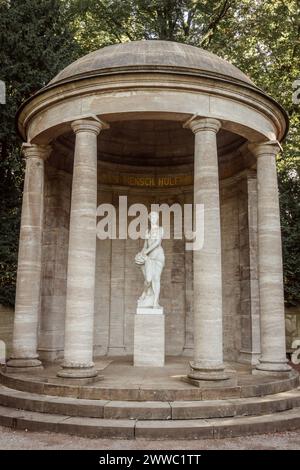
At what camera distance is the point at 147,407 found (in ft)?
28.7

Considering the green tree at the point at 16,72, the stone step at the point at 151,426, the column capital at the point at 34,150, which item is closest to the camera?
the stone step at the point at 151,426

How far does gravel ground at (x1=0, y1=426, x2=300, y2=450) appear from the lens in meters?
7.55

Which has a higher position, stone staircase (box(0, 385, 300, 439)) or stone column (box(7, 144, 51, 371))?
stone column (box(7, 144, 51, 371))

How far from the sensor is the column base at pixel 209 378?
32.1ft

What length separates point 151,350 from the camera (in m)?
13.0

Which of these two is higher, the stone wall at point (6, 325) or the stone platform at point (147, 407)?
the stone wall at point (6, 325)

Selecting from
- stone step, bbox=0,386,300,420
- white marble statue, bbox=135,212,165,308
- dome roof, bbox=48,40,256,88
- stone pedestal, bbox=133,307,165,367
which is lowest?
stone step, bbox=0,386,300,420

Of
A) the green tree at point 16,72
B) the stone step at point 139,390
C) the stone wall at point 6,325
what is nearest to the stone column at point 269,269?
the stone step at point 139,390

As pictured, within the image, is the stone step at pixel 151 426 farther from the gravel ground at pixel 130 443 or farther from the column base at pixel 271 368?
the column base at pixel 271 368

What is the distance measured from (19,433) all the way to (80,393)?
1572 millimetres

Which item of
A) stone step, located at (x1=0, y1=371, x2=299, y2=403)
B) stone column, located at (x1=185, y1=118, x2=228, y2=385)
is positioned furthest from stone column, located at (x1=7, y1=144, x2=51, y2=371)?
stone column, located at (x1=185, y1=118, x2=228, y2=385)

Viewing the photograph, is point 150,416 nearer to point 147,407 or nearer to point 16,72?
point 147,407

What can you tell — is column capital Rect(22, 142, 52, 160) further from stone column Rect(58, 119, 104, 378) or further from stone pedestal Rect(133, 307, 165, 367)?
stone pedestal Rect(133, 307, 165, 367)

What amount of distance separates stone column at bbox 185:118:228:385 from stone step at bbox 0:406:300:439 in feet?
5.04
